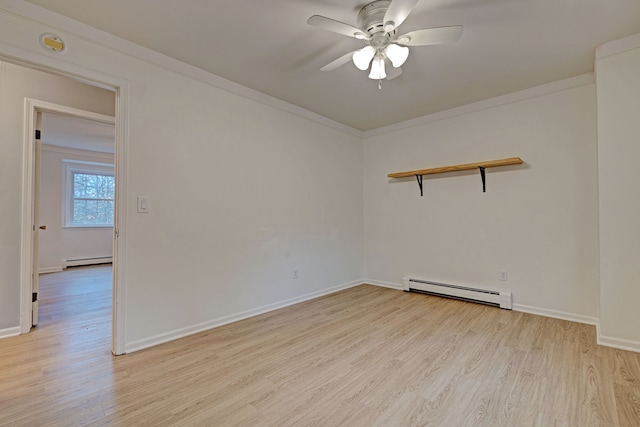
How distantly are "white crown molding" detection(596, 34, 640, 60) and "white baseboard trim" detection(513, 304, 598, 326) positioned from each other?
235 cm

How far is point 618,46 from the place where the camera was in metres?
2.28

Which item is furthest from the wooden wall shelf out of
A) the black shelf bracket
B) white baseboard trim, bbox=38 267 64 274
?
white baseboard trim, bbox=38 267 64 274

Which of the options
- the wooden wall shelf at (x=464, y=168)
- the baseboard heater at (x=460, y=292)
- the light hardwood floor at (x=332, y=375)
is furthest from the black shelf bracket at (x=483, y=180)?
the light hardwood floor at (x=332, y=375)

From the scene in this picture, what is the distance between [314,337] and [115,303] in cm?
161

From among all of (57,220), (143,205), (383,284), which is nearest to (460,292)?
(383,284)

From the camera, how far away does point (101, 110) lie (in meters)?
3.07

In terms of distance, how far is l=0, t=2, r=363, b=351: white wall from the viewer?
2.24 m

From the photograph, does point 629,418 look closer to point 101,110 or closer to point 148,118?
point 148,118

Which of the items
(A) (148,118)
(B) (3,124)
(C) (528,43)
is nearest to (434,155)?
(C) (528,43)

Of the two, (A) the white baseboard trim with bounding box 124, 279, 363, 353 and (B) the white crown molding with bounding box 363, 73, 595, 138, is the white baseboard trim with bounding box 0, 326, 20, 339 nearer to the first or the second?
(A) the white baseboard trim with bounding box 124, 279, 363, 353

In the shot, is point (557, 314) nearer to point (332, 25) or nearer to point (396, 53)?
point (396, 53)

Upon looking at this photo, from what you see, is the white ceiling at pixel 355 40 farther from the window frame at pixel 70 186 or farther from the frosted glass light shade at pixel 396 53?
the window frame at pixel 70 186

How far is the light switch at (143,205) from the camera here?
7.53 feet

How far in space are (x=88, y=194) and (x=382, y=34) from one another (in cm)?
728
